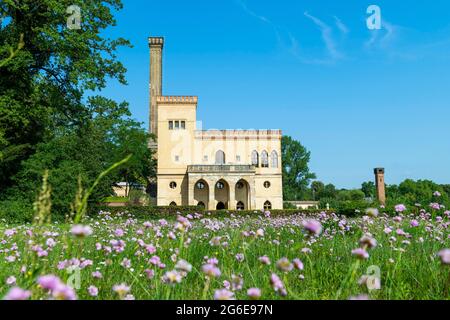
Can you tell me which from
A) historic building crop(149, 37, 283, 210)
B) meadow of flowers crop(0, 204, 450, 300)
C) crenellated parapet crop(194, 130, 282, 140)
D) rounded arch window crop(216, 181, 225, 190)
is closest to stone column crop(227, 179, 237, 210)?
historic building crop(149, 37, 283, 210)

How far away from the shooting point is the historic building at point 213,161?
4138cm

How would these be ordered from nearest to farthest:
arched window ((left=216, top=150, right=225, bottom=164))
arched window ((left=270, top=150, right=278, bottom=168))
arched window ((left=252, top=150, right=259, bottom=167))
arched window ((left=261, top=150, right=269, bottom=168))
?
arched window ((left=216, top=150, right=225, bottom=164))
arched window ((left=270, top=150, right=278, bottom=168))
arched window ((left=261, top=150, right=269, bottom=168))
arched window ((left=252, top=150, right=259, bottom=167))

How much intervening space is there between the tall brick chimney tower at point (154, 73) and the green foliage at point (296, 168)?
2301 centimetres

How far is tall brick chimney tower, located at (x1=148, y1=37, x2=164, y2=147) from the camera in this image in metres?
63.3

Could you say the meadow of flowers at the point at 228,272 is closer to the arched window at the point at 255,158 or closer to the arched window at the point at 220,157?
the arched window at the point at 220,157

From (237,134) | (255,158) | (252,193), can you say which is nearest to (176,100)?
(237,134)

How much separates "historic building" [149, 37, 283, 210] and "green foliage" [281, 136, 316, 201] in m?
20.5

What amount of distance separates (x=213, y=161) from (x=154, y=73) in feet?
85.0

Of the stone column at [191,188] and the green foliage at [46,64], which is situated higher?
the green foliage at [46,64]

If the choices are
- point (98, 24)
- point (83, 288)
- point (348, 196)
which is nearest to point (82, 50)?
point (98, 24)

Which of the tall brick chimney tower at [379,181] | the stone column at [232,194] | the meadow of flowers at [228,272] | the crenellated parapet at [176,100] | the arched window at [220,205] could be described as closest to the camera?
the meadow of flowers at [228,272]

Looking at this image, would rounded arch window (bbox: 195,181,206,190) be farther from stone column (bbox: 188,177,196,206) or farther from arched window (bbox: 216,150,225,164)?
arched window (bbox: 216,150,225,164)

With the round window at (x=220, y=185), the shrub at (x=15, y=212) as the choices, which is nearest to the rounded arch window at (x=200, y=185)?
the round window at (x=220, y=185)
